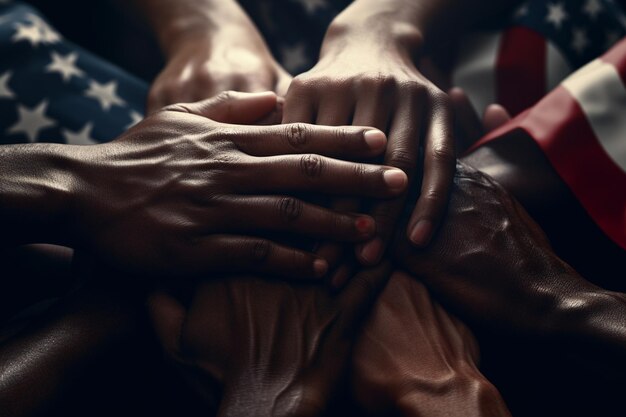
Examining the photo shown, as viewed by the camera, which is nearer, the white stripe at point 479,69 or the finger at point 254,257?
the finger at point 254,257

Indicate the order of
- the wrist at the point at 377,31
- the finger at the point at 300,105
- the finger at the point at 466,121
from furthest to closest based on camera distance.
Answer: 1. the finger at the point at 466,121
2. the wrist at the point at 377,31
3. the finger at the point at 300,105

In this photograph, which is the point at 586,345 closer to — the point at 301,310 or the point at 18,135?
the point at 301,310

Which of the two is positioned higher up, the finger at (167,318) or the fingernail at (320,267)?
the fingernail at (320,267)

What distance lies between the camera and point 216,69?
96cm

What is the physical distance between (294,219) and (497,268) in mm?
249

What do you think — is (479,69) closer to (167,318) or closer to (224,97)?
(224,97)

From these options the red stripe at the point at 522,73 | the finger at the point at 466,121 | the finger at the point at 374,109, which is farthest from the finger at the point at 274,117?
the red stripe at the point at 522,73

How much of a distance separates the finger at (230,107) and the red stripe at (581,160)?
0.38 metres

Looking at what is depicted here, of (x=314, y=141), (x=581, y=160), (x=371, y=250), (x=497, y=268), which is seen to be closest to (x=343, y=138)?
(x=314, y=141)

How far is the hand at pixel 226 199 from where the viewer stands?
2.31 ft

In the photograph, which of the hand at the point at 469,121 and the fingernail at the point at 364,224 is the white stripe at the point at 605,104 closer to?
the hand at the point at 469,121

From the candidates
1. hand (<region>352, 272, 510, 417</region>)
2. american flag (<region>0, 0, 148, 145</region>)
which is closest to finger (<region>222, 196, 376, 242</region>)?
hand (<region>352, 272, 510, 417</region>)

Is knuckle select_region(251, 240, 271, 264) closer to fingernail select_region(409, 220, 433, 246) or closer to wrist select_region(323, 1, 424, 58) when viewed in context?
fingernail select_region(409, 220, 433, 246)

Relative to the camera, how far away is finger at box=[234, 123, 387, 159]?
0.74 meters
